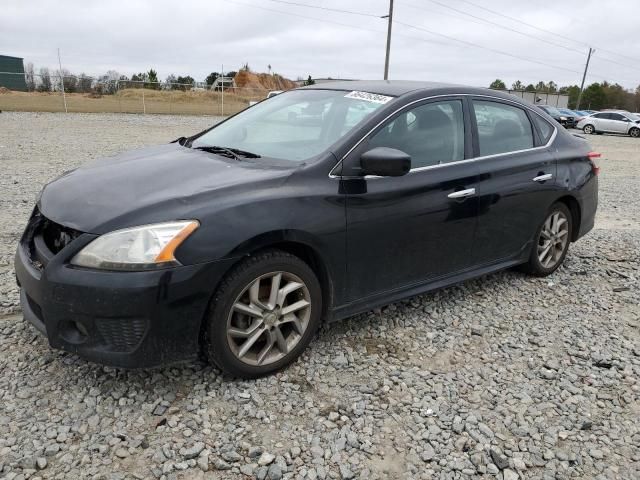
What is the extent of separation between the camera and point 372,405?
110 inches

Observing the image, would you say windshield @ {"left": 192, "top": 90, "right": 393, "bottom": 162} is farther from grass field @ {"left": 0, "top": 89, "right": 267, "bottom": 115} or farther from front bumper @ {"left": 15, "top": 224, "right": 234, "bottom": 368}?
grass field @ {"left": 0, "top": 89, "right": 267, "bottom": 115}

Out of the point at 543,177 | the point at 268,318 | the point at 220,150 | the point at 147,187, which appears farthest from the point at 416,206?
the point at 147,187

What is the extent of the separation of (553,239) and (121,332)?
3.74 metres

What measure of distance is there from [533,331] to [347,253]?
159 centimetres

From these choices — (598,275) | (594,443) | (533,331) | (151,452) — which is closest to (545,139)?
(598,275)

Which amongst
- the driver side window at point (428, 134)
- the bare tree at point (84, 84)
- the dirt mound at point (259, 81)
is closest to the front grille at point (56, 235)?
the driver side window at point (428, 134)

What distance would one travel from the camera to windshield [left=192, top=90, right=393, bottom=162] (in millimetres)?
3318

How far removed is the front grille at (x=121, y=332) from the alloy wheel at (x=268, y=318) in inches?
17.5

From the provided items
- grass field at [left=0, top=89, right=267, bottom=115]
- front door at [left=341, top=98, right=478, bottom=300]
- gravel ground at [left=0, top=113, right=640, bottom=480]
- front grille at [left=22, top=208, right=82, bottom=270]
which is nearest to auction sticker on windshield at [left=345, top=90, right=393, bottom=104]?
front door at [left=341, top=98, right=478, bottom=300]

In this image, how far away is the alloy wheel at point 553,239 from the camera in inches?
180

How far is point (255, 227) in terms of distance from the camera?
2.67 meters

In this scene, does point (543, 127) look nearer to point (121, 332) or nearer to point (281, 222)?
point (281, 222)

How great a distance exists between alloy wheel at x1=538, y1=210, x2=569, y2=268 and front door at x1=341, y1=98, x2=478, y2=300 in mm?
1131

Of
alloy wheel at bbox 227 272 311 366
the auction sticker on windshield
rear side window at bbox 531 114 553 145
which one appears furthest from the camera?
rear side window at bbox 531 114 553 145
